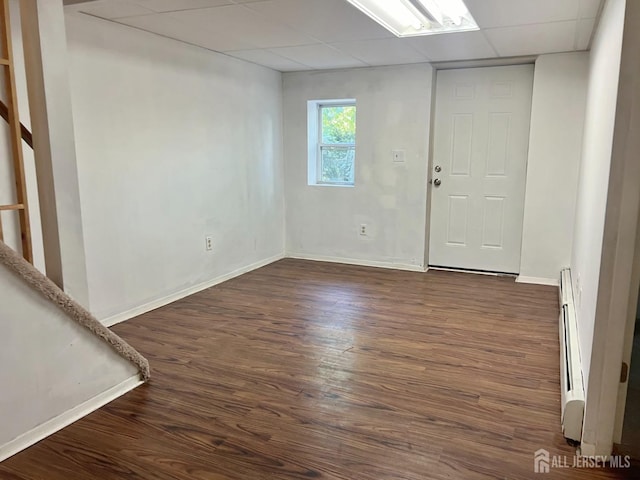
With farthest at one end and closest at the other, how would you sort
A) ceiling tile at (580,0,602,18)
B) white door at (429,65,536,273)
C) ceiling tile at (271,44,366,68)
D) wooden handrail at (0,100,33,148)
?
white door at (429,65,536,273) → ceiling tile at (271,44,366,68) → ceiling tile at (580,0,602,18) → wooden handrail at (0,100,33,148)

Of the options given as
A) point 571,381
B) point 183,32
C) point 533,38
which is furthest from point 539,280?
point 183,32

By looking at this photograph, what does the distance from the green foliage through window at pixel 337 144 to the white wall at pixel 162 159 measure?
0.66m

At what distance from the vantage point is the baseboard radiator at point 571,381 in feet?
6.49

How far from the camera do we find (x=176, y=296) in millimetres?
3992

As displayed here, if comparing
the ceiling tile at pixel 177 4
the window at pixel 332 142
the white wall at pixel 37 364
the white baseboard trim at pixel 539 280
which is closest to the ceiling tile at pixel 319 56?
the window at pixel 332 142

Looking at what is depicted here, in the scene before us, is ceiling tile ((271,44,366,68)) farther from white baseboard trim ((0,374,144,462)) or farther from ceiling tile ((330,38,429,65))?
white baseboard trim ((0,374,144,462))

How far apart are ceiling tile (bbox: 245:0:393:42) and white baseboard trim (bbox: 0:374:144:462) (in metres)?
→ 2.23

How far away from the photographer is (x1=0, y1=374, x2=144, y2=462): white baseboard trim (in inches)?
77.0

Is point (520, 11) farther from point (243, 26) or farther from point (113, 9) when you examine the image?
point (113, 9)

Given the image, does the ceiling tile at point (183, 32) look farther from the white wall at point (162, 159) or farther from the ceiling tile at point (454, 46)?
the ceiling tile at point (454, 46)

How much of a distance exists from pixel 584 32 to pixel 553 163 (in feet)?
3.91

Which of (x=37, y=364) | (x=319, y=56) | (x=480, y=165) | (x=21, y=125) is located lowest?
(x=37, y=364)

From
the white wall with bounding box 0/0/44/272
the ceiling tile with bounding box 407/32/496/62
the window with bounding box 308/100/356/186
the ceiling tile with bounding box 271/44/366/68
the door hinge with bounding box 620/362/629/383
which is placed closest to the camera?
the door hinge with bounding box 620/362/629/383

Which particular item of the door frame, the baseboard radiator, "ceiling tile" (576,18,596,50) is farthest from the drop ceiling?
the baseboard radiator
